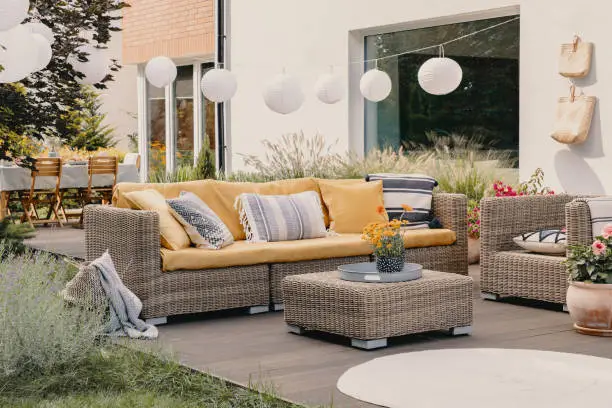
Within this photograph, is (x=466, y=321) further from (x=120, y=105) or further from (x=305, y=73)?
(x=120, y=105)

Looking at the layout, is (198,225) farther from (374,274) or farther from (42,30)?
(42,30)

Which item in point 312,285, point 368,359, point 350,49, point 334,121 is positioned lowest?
point 368,359

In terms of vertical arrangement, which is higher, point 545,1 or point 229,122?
point 545,1

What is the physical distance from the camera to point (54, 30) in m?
7.05

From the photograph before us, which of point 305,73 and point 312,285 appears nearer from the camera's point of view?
point 312,285

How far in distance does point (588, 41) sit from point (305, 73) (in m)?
4.09

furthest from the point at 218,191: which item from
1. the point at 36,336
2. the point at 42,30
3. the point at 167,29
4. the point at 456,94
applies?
the point at 167,29

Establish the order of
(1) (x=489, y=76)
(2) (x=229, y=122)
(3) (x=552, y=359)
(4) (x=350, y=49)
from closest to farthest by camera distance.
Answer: (3) (x=552, y=359) < (1) (x=489, y=76) < (4) (x=350, y=49) < (2) (x=229, y=122)

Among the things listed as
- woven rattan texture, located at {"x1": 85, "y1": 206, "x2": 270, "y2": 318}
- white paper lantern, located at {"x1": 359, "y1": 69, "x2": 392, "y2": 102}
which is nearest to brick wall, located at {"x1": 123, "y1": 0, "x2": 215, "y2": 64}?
white paper lantern, located at {"x1": 359, "y1": 69, "x2": 392, "y2": 102}

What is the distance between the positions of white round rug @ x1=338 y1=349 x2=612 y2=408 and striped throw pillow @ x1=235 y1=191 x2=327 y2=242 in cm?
206

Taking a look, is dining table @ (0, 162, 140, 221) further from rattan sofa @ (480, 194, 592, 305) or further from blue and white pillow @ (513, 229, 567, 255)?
blue and white pillow @ (513, 229, 567, 255)

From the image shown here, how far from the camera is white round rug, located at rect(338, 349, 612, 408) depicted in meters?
4.09

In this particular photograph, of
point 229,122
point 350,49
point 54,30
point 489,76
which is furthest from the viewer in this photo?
point 229,122


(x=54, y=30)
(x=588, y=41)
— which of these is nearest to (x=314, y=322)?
(x=54, y=30)
